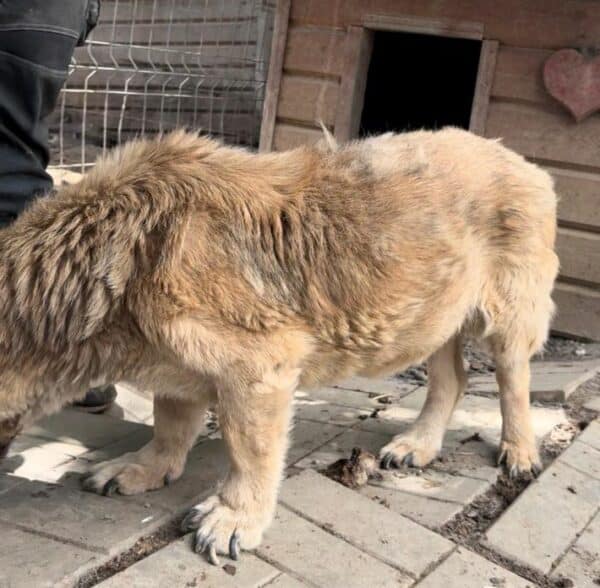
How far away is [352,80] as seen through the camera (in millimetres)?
6617

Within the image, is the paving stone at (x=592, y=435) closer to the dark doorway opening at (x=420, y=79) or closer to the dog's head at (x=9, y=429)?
the dog's head at (x=9, y=429)

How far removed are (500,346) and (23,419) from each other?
2.08 m

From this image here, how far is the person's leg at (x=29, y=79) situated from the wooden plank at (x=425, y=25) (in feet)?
10.6

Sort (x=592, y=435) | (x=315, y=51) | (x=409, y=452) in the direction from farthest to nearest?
(x=315, y=51)
(x=592, y=435)
(x=409, y=452)

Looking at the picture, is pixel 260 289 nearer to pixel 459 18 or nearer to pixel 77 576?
pixel 77 576

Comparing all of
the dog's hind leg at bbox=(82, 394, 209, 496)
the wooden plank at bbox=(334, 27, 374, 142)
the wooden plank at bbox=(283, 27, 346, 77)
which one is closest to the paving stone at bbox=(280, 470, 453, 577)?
the dog's hind leg at bbox=(82, 394, 209, 496)

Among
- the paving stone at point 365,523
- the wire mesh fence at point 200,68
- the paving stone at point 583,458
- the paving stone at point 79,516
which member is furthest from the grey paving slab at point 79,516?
the wire mesh fence at point 200,68

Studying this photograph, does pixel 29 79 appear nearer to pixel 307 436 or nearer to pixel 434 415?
pixel 307 436

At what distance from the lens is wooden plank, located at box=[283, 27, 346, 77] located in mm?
6664

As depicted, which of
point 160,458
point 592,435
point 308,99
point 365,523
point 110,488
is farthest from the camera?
point 308,99

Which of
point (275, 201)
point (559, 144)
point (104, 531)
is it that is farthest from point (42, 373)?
point (559, 144)

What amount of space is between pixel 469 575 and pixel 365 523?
16.6 inches

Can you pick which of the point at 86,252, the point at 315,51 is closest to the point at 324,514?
the point at 86,252

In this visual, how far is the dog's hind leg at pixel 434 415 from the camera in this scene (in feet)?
12.2
